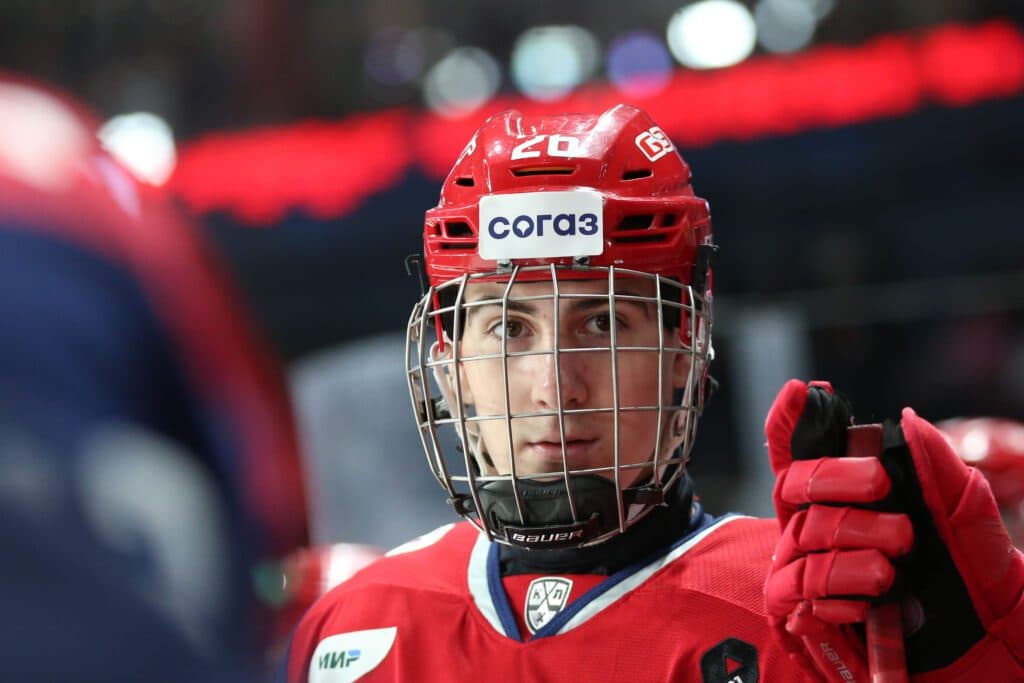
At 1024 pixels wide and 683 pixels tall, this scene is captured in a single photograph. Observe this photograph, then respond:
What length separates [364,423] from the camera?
389 cm

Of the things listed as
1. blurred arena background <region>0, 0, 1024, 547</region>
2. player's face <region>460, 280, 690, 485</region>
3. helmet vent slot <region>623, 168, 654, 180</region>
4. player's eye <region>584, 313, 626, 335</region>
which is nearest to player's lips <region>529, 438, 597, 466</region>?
player's face <region>460, 280, 690, 485</region>

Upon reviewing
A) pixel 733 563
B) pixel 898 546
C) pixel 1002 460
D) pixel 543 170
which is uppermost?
pixel 543 170

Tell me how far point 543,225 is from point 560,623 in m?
0.47

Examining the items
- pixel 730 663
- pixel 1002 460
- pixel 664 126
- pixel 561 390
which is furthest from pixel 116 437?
pixel 664 126

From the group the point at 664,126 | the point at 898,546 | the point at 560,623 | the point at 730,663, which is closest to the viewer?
the point at 898,546

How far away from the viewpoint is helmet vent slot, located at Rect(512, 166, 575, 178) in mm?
1438

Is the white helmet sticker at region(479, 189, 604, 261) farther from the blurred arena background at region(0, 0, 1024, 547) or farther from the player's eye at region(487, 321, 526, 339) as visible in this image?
the blurred arena background at region(0, 0, 1024, 547)

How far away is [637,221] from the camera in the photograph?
143 cm

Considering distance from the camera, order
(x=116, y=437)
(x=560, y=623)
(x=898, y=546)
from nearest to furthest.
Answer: (x=116, y=437) < (x=898, y=546) < (x=560, y=623)

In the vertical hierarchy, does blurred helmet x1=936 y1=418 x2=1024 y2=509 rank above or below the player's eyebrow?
below

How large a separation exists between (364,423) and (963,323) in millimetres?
2786

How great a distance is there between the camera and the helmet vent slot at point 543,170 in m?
1.44

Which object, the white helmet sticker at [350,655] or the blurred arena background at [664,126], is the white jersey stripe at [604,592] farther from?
the blurred arena background at [664,126]

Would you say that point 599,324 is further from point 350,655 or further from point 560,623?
point 350,655
